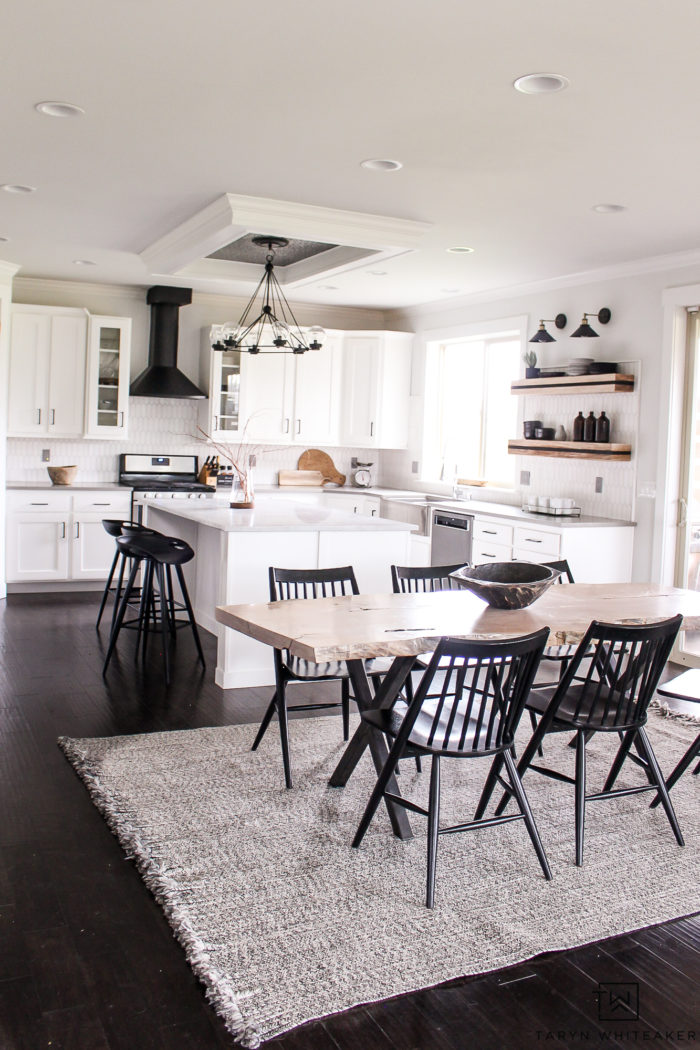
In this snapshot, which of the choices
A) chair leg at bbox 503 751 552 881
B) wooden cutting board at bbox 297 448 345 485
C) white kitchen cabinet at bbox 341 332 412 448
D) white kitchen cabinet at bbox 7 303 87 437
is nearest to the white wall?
white kitchen cabinet at bbox 341 332 412 448

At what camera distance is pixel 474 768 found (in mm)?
3912

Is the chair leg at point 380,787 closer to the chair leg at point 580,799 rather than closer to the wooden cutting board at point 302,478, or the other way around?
the chair leg at point 580,799

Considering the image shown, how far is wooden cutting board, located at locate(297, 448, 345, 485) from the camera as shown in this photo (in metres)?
9.23

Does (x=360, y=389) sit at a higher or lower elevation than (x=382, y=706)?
higher

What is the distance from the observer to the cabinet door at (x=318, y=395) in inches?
343

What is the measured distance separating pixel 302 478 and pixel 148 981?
6.96m

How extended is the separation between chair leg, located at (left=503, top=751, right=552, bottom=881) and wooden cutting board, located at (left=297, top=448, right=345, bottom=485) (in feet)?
20.8

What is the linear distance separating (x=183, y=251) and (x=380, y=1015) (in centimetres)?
474

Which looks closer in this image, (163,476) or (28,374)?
(28,374)

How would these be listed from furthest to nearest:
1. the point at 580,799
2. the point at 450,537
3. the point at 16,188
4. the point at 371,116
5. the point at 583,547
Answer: the point at 450,537 → the point at 583,547 → the point at 16,188 → the point at 371,116 → the point at 580,799

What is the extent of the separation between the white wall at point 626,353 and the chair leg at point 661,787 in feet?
9.19

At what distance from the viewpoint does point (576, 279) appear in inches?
261

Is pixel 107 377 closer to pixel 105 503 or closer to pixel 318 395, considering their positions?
pixel 105 503

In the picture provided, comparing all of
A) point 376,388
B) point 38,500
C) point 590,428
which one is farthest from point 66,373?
point 590,428
